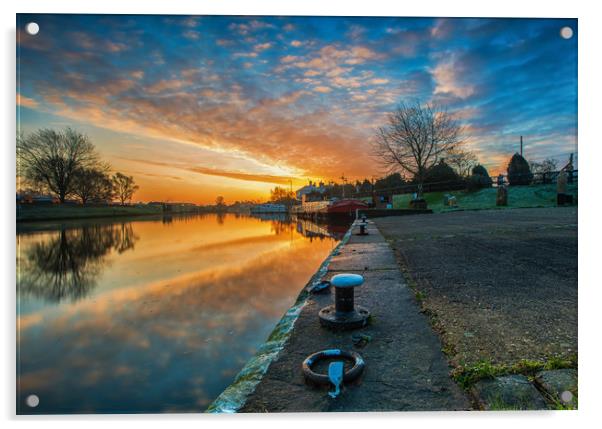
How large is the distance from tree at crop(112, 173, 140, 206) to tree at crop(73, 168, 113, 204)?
98 millimetres

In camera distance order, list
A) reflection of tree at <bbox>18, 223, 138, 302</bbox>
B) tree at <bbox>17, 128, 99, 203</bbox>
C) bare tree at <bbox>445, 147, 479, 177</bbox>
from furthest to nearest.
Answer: bare tree at <bbox>445, 147, 479, 177</bbox>, reflection of tree at <bbox>18, 223, 138, 302</bbox>, tree at <bbox>17, 128, 99, 203</bbox>

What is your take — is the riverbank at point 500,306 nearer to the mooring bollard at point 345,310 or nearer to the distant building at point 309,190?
the mooring bollard at point 345,310

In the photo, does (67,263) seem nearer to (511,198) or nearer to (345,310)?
(345,310)

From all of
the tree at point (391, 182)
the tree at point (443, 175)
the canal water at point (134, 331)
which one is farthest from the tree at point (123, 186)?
the tree at point (391, 182)

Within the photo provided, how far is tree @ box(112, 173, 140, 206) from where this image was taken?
371cm

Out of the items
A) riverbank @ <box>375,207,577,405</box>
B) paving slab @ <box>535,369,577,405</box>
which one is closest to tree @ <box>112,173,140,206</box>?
riverbank @ <box>375,207,577,405</box>

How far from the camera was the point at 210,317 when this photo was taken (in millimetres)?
3998

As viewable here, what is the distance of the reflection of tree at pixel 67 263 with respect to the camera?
2861mm

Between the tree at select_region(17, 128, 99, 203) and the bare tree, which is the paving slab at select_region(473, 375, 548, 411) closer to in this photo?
the tree at select_region(17, 128, 99, 203)

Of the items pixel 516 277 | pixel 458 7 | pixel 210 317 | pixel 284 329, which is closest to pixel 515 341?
pixel 284 329

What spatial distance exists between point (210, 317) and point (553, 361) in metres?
3.52

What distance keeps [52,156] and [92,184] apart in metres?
1.60

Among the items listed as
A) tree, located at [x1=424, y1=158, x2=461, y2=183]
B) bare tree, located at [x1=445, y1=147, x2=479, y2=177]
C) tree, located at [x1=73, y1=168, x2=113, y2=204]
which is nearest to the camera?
tree, located at [x1=73, y1=168, x2=113, y2=204]

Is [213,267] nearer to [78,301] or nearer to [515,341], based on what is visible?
[78,301]
